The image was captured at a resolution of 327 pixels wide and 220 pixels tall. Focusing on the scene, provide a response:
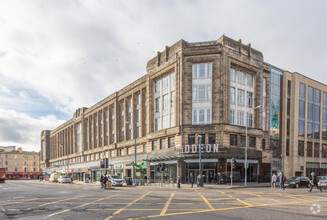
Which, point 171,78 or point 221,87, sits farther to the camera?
point 171,78

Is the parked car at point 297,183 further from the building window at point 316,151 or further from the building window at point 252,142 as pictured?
the building window at point 316,151

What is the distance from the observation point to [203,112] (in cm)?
3466

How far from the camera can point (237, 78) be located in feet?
120

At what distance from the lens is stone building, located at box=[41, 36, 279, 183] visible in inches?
1323

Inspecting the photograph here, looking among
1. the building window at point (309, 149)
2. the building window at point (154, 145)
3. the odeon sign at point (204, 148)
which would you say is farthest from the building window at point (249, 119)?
the building window at point (309, 149)

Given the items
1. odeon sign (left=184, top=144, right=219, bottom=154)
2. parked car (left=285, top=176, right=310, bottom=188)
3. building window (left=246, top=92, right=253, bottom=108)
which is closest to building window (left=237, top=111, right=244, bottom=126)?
building window (left=246, top=92, right=253, bottom=108)

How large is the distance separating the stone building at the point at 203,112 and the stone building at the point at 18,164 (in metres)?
76.8

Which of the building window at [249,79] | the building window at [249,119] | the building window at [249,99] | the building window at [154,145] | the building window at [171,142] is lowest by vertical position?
the building window at [154,145]

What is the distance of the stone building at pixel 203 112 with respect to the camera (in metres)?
33.6

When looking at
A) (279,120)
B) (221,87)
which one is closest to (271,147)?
(279,120)

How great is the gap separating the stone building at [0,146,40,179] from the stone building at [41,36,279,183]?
76845 mm

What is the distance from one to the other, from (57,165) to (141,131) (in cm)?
5678

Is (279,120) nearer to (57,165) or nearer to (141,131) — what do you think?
A: (141,131)

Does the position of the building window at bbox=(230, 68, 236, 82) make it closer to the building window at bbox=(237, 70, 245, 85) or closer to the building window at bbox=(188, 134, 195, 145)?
the building window at bbox=(237, 70, 245, 85)
